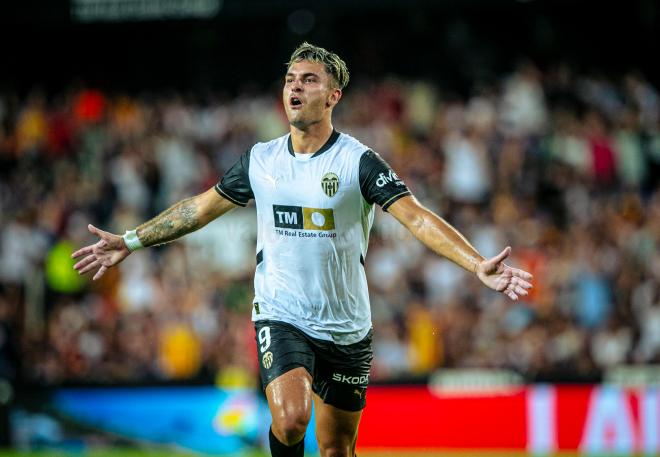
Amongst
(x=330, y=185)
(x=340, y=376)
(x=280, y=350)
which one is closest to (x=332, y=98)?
(x=330, y=185)

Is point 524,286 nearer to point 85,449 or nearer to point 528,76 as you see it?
point 85,449

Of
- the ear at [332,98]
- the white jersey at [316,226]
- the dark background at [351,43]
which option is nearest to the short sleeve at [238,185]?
the white jersey at [316,226]

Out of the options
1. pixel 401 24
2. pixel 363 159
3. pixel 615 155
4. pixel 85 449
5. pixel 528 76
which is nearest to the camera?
→ pixel 363 159

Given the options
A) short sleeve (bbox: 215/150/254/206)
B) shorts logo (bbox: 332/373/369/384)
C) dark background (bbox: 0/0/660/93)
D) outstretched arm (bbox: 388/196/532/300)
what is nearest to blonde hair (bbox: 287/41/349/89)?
short sleeve (bbox: 215/150/254/206)

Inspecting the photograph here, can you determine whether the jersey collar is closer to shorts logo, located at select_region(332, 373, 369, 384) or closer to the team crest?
the team crest

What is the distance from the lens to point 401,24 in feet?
66.8

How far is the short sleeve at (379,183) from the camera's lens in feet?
22.6

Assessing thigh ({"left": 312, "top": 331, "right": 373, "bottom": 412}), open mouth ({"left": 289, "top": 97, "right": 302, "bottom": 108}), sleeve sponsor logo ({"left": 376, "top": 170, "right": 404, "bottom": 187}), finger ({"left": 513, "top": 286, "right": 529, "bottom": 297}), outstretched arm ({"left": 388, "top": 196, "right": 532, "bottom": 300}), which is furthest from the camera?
thigh ({"left": 312, "top": 331, "right": 373, "bottom": 412})

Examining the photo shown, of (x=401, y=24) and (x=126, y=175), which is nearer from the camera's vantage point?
(x=126, y=175)

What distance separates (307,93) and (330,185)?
61 centimetres

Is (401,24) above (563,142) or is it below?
above

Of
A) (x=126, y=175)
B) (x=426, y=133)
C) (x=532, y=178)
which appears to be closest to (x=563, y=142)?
(x=532, y=178)

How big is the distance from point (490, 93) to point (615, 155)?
7.78 ft

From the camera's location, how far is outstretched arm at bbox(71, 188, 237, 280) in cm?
738
